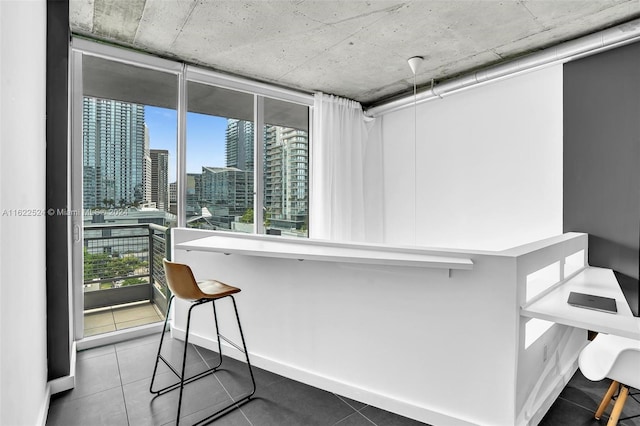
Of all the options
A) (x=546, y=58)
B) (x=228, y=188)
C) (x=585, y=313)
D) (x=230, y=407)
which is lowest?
(x=230, y=407)

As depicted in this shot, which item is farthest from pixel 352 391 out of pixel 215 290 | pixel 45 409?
pixel 45 409

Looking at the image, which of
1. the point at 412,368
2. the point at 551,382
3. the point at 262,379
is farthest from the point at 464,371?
the point at 262,379

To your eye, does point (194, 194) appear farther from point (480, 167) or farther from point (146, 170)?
point (480, 167)

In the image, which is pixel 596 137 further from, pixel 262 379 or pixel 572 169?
pixel 262 379

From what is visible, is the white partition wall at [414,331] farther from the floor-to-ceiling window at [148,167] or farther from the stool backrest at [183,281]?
the floor-to-ceiling window at [148,167]

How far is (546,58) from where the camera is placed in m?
3.00

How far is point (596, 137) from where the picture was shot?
2.90 metres

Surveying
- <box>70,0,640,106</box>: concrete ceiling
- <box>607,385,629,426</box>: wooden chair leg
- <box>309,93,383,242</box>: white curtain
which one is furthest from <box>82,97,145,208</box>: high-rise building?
<box>607,385,629,426</box>: wooden chair leg

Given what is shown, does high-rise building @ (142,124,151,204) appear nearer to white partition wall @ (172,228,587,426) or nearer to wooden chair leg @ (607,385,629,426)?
white partition wall @ (172,228,587,426)

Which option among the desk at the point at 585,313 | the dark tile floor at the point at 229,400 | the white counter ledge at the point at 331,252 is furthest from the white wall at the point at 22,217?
the desk at the point at 585,313

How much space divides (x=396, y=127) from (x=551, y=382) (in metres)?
3.33

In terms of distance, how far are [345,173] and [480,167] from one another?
63.1 inches

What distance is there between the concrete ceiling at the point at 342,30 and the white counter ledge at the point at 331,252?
5.54 ft

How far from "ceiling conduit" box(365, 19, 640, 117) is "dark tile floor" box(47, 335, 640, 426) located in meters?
2.51
